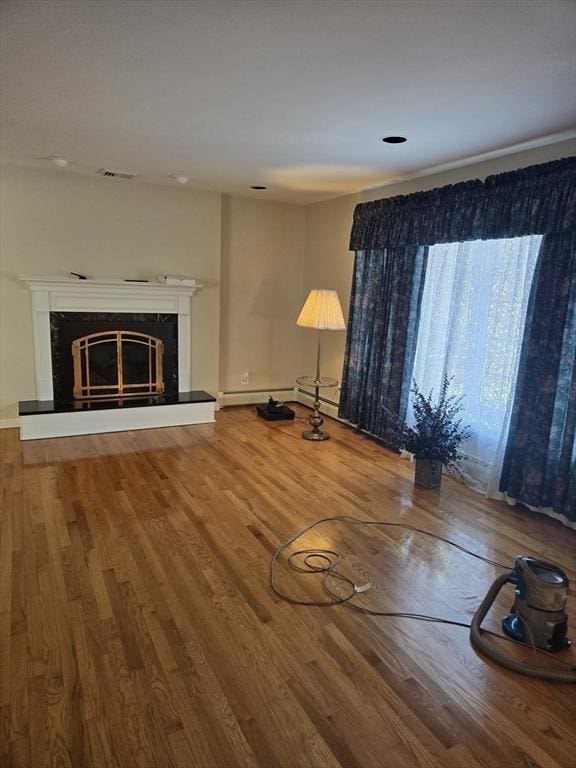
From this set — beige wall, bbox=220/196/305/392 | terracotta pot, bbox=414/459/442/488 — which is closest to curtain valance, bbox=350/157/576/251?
beige wall, bbox=220/196/305/392

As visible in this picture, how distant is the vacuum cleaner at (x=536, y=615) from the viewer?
1940 millimetres

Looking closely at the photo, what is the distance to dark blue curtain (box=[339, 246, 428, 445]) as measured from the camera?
4113 millimetres

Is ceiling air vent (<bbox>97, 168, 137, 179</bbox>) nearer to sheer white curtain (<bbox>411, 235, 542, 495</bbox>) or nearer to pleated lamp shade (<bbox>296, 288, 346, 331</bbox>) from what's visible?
pleated lamp shade (<bbox>296, 288, 346, 331</bbox>)

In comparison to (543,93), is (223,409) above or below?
below

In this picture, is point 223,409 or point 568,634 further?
point 223,409

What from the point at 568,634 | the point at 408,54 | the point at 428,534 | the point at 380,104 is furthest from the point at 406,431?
the point at 408,54

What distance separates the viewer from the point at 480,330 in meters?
3.55

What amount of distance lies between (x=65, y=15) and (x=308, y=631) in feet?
8.22

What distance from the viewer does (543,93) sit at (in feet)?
7.53

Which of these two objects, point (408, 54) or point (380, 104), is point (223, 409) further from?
point (408, 54)

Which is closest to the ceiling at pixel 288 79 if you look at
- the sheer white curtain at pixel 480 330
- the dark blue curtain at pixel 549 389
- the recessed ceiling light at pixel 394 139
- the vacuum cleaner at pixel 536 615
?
the recessed ceiling light at pixel 394 139

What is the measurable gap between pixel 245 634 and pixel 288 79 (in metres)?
2.39

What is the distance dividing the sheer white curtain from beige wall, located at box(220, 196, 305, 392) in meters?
2.12

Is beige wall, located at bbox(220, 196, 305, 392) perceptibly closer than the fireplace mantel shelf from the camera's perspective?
No
